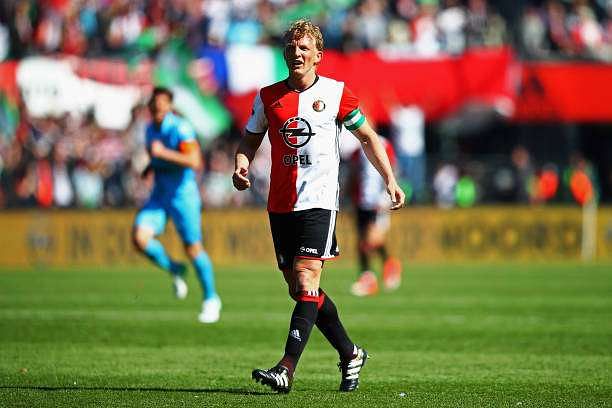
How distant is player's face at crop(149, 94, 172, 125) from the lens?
13383 millimetres

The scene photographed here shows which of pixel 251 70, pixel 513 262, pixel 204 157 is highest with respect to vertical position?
pixel 251 70

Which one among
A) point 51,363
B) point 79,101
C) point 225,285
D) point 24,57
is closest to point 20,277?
point 225,285

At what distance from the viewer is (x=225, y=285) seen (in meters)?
19.4

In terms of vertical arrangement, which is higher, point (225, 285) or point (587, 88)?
point (587, 88)

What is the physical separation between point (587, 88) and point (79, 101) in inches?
466

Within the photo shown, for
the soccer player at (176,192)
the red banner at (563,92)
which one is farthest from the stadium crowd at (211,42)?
the soccer player at (176,192)

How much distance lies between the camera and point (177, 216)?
1359 centimetres

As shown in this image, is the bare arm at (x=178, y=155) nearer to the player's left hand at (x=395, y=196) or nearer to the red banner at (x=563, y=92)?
the player's left hand at (x=395, y=196)

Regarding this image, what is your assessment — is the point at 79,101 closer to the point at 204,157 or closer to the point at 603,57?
the point at 204,157

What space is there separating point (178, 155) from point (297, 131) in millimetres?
5088

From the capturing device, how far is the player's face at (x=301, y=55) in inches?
317

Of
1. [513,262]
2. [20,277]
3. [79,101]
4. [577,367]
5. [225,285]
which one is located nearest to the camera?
[577,367]

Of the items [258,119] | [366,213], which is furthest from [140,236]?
[258,119]

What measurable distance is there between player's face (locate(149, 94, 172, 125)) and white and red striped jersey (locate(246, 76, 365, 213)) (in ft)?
17.3
